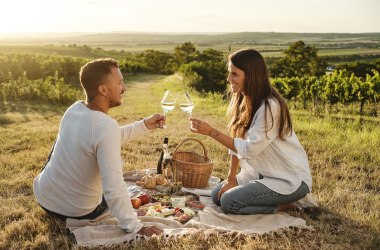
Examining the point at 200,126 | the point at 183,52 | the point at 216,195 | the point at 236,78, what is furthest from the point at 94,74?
the point at 183,52

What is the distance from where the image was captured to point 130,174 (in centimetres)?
561

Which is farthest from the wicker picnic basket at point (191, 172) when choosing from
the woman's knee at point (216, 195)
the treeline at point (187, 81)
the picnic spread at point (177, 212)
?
the treeline at point (187, 81)

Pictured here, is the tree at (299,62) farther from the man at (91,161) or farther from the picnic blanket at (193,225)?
the man at (91,161)

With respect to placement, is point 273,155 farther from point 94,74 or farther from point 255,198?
→ point 94,74

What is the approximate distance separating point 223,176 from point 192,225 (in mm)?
2006

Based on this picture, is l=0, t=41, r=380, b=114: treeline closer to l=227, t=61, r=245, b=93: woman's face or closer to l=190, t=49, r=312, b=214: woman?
l=190, t=49, r=312, b=214: woman

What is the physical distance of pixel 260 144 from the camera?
4.04 meters

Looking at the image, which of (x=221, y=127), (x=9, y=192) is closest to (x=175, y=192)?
(x=9, y=192)

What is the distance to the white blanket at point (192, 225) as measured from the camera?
12.0 feet

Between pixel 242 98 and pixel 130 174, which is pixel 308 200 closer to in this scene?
pixel 242 98

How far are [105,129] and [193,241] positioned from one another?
4.47 ft

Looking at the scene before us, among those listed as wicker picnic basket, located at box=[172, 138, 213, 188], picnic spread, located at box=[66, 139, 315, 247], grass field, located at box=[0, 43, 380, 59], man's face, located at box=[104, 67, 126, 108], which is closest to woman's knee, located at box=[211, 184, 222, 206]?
picnic spread, located at box=[66, 139, 315, 247]

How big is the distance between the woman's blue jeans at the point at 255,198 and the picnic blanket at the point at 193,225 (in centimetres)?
9

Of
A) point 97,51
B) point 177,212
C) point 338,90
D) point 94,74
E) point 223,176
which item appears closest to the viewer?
point 94,74
